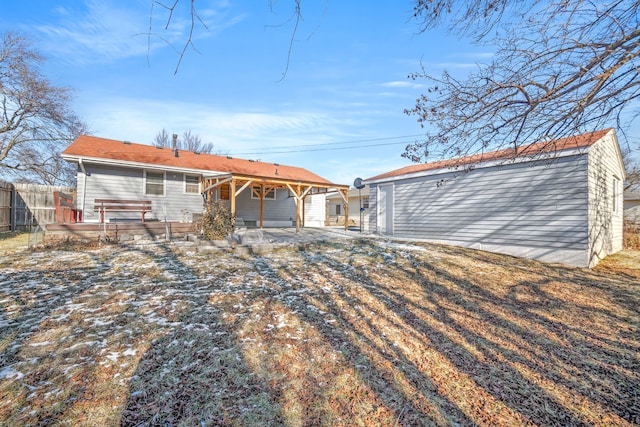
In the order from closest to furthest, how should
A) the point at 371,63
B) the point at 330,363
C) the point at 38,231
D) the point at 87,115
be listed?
the point at 330,363
the point at 371,63
the point at 38,231
the point at 87,115

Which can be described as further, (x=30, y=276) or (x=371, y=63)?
(x=371, y=63)

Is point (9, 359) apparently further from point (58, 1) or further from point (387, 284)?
point (387, 284)

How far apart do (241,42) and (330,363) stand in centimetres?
357

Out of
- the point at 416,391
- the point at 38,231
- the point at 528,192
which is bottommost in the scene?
the point at 416,391

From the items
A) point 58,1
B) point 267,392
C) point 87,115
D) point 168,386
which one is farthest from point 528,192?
point 87,115

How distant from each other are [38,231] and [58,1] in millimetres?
8066

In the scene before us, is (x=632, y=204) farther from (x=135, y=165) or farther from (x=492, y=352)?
(x=135, y=165)

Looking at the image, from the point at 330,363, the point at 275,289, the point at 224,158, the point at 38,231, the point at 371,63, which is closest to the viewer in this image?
the point at 330,363

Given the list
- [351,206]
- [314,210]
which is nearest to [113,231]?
[314,210]

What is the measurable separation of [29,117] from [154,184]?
9.65 m

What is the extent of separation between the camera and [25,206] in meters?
12.9

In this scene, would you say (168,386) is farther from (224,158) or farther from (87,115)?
(87,115)

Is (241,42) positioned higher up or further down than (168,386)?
higher up

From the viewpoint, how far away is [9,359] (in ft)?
8.81
